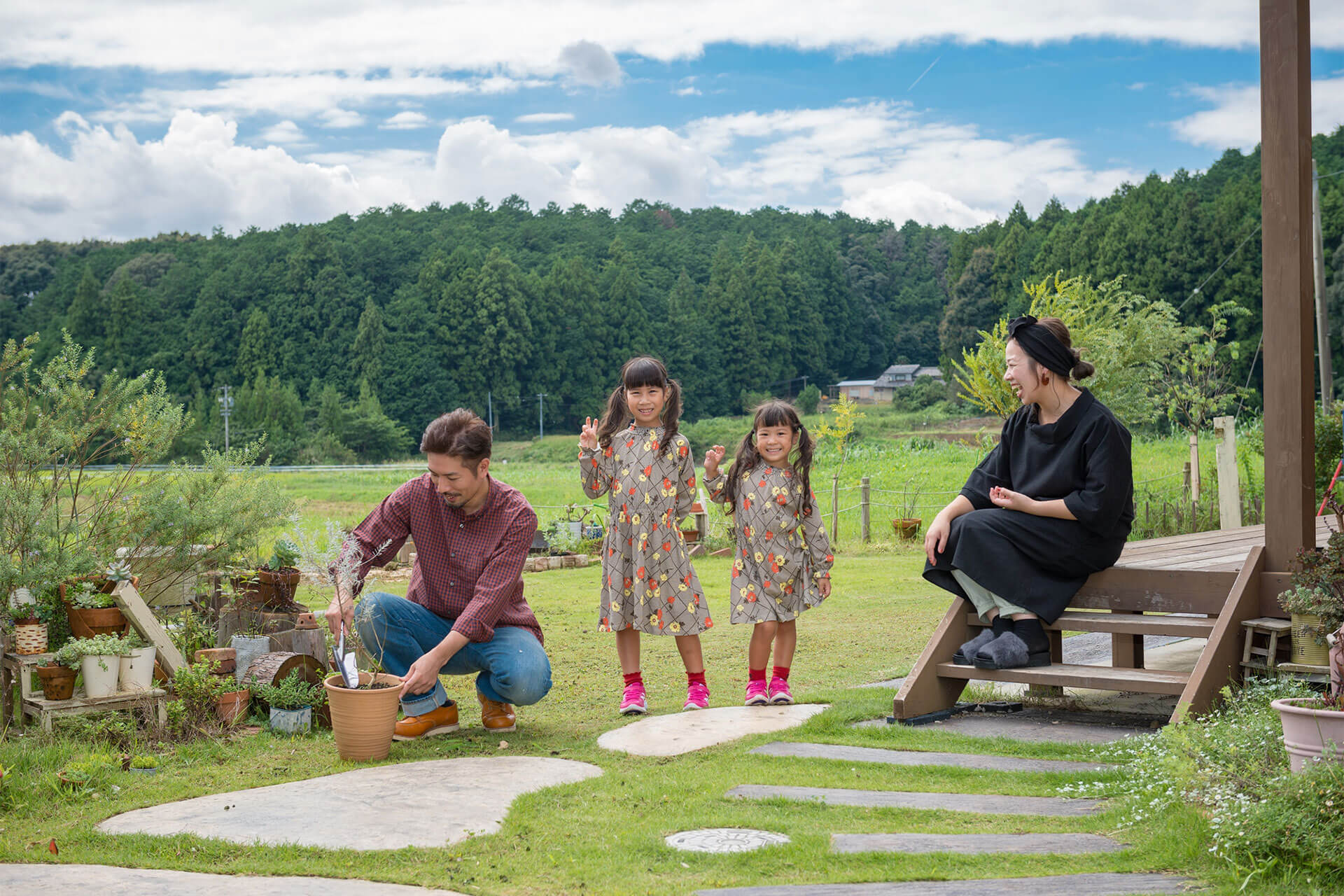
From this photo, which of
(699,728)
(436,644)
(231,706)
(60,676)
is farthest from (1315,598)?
(60,676)

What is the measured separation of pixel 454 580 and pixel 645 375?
1.15 metres

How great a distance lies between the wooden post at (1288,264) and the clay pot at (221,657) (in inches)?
163

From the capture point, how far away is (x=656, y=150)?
8781cm

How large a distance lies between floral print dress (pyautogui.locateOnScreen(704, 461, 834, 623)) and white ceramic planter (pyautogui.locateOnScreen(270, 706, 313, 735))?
5.74ft

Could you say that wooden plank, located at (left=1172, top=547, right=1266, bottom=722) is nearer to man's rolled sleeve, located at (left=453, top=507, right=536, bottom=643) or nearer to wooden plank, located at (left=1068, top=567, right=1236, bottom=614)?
wooden plank, located at (left=1068, top=567, right=1236, bottom=614)

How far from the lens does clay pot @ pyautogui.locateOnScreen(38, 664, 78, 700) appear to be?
169 inches

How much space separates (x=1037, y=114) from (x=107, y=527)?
268 ft

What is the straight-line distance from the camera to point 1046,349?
14.4ft

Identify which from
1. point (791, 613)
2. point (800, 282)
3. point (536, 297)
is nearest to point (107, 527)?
point (791, 613)

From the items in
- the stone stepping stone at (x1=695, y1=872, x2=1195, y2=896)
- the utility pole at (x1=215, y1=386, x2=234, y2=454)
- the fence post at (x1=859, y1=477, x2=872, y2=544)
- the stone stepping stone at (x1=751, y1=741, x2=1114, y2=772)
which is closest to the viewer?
the stone stepping stone at (x1=695, y1=872, x2=1195, y2=896)

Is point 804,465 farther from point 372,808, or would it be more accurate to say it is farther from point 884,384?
point 884,384

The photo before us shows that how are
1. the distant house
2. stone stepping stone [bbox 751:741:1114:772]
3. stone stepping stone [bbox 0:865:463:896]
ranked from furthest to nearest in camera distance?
1. the distant house
2. stone stepping stone [bbox 751:741:1114:772]
3. stone stepping stone [bbox 0:865:463:896]

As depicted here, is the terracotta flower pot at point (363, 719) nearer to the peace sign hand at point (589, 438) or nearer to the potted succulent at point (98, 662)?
the potted succulent at point (98, 662)

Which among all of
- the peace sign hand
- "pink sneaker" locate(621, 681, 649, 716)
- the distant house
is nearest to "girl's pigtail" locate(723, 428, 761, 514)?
the peace sign hand
